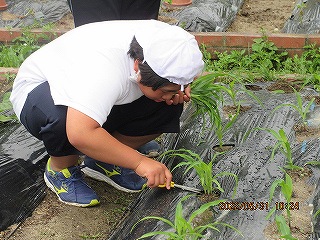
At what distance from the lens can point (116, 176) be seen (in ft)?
8.94

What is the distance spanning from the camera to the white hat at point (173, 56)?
6.59 ft

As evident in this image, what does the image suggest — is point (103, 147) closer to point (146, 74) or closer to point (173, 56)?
point (146, 74)

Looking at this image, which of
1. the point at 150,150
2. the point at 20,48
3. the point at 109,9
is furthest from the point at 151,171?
the point at 20,48

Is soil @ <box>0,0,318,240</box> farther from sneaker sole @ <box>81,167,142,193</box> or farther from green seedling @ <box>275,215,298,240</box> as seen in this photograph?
green seedling @ <box>275,215,298,240</box>

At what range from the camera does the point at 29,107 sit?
235cm

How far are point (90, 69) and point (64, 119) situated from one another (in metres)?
0.25

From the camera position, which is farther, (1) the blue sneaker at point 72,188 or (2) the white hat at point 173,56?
(1) the blue sneaker at point 72,188

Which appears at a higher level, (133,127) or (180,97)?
(180,97)

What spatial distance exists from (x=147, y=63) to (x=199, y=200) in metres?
0.58

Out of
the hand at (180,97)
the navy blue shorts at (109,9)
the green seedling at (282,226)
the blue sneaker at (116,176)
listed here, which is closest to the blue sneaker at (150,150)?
the blue sneaker at (116,176)

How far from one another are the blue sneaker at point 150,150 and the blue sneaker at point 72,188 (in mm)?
409

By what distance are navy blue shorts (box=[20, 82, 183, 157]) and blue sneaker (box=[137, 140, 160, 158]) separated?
33 cm

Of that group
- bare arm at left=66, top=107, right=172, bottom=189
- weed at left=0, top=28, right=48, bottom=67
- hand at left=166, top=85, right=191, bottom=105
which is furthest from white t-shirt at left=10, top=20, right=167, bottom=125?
weed at left=0, top=28, right=48, bottom=67
